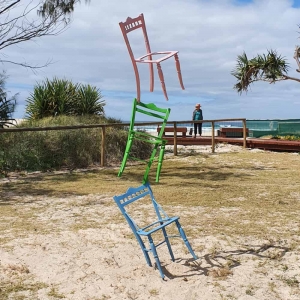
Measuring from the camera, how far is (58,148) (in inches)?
486

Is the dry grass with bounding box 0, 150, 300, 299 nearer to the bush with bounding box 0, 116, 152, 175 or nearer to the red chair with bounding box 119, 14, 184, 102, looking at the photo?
the bush with bounding box 0, 116, 152, 175

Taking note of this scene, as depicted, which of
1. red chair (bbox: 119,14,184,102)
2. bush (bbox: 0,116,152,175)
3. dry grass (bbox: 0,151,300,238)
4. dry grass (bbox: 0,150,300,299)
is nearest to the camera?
red chair (bbox: 119,14,184,102)

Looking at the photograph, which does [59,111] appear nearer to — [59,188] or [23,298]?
[59,188]

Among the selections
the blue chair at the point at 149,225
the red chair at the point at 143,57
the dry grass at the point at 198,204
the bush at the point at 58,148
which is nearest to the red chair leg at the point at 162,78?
the red chair at the point at 143,57

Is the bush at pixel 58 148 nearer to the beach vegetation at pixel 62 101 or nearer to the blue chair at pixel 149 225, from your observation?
the beach vegetation at pixel 62 101

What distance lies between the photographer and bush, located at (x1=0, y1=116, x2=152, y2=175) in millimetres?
11666

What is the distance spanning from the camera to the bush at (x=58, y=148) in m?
11.7

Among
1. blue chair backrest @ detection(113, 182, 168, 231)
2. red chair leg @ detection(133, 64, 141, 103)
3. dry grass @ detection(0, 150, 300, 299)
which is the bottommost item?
dry grass @ detection(0, 150, 300, 299)

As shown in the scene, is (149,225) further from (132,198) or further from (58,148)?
(58,148)

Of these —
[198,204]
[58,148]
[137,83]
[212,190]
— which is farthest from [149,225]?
[58,148]

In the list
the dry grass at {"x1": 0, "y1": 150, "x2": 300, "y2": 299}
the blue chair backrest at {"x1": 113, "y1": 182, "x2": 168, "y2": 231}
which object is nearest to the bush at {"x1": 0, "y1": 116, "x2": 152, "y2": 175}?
Result: the dry grass at {"x1": 0, "y1": 150, "x2": 300, "y2": 299}

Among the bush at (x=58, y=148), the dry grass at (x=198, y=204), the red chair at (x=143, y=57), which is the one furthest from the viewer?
the bush at (x=58, y=148)

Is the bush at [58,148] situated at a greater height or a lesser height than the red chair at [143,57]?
lesser

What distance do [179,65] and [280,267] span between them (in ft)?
7.65
